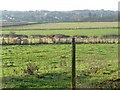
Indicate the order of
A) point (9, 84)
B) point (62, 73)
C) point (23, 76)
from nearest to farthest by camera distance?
1. point (9, 84)
2. point (23, 76)
3. point (62, 73)

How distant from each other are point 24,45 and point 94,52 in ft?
20.4

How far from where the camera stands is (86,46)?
24.9 metres

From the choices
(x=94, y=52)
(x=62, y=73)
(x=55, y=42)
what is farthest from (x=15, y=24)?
(x=62, y=73)

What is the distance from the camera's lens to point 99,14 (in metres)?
56.8

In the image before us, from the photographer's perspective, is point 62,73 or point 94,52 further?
point 94,52

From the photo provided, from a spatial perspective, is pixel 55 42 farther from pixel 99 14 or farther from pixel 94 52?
pixel 99 14

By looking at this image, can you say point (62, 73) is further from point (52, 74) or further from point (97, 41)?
point (97, 41)

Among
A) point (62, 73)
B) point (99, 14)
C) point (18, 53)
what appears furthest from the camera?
point (99, 14)

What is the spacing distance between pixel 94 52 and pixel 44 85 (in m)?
12.5

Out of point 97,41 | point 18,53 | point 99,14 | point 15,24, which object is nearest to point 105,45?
point 97,41

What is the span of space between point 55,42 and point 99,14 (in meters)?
31.0

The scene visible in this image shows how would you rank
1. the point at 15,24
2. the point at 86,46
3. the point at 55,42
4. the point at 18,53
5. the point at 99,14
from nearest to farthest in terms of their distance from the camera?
the point at 18,53
the point at 86,46
the point at 55,42
the point at 15,24
the point at 99,14

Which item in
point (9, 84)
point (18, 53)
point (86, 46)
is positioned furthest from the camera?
point (86, 46)

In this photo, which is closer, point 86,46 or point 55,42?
point 86,46
